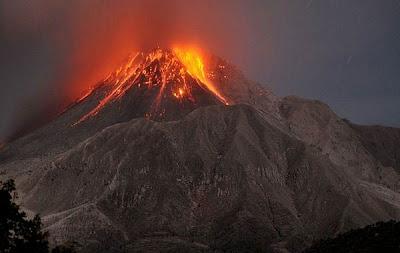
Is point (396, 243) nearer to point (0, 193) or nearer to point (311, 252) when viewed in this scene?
point (311, 252)

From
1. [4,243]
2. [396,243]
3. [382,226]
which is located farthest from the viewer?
[382,226]

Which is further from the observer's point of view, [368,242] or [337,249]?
[337,249]

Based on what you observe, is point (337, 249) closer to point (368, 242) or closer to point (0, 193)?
point (368, 242)

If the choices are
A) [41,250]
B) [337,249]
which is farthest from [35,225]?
[337,249]

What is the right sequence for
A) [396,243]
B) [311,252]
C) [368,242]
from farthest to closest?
[311,252], [368,242], [396,243]

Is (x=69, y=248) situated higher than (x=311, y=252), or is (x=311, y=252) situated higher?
(x=311, y=252)

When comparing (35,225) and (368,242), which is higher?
(368,242)

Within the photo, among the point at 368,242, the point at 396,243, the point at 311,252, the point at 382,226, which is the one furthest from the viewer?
the point at 311,252

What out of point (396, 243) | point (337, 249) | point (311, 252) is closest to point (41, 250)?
point (396, 243)

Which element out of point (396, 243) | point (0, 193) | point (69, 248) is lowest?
point (69, 248)
